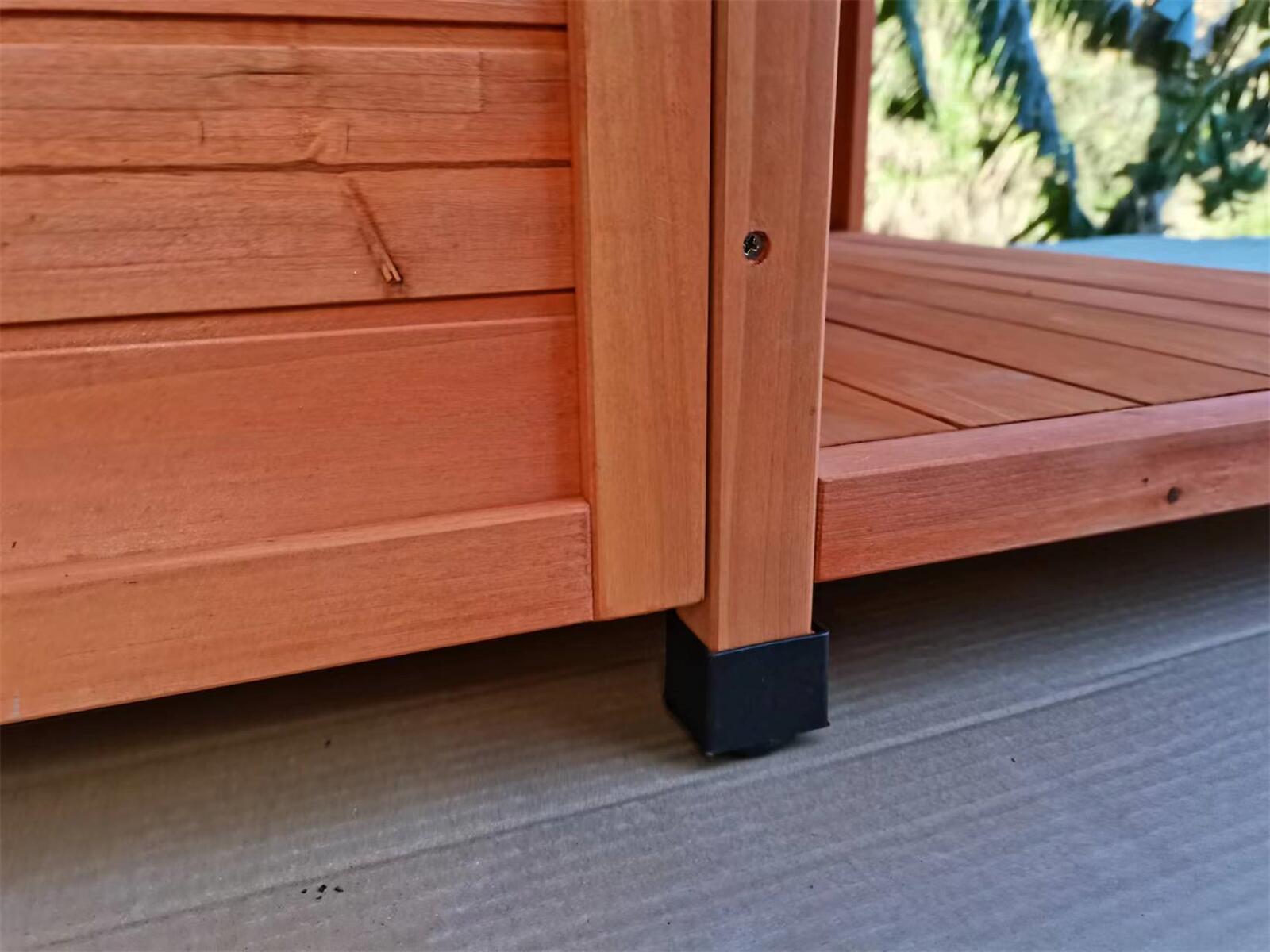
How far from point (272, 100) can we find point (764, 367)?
32cm

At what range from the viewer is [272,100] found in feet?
1.68

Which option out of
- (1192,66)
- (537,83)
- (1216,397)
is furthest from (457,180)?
(1192,66)

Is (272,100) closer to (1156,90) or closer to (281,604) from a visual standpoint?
(281,604)

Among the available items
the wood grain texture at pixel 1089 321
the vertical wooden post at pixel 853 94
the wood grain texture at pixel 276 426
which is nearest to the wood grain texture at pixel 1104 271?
the wood grain texture at pixel 1089 321

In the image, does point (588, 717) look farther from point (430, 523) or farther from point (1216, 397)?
point (1216, 397)

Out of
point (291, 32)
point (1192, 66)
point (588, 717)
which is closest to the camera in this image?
point (291, 32)

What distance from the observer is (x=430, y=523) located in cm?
60

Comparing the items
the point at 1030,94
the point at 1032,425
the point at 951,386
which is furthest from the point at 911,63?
the point at 1032,425

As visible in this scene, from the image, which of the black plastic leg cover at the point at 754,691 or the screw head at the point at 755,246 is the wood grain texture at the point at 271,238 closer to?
the screw head at the point at 755,246

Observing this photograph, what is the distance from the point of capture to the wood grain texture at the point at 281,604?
54 cm

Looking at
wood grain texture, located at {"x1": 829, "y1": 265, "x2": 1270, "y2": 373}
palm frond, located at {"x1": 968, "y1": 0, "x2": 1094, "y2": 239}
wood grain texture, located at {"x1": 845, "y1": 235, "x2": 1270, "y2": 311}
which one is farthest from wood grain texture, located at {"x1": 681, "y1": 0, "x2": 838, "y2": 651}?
palm frond, located at {"x1": 968, "y1": 0, "x2": 1094, "y2": 239}

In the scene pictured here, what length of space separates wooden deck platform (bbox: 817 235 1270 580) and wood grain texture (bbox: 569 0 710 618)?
113 millimetres

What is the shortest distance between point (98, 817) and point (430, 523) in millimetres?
307

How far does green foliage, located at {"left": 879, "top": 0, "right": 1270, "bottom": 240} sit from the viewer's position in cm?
244
